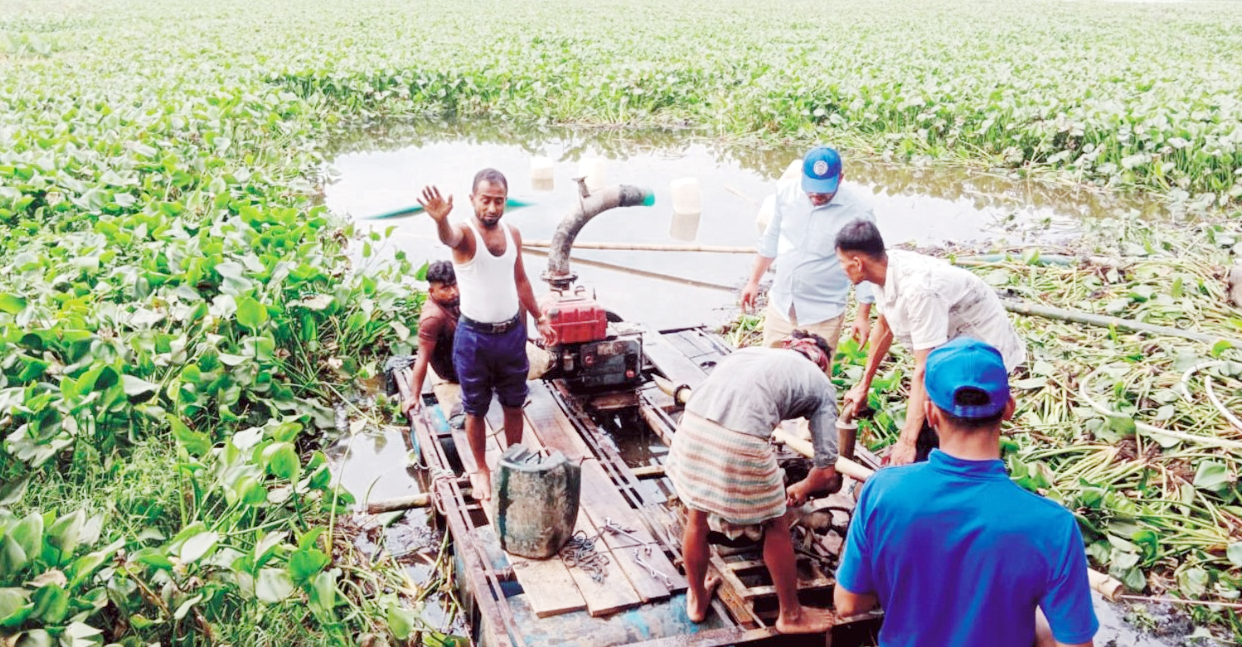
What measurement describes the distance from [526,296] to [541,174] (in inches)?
250

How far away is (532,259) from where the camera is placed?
841 cm

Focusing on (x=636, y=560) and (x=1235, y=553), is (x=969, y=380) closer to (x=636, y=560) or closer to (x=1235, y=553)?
(x=636, y=560)

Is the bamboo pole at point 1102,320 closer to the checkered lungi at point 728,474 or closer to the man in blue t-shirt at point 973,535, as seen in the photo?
the checkered lungi at point 728,474

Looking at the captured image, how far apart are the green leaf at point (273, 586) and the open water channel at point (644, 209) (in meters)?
0.78

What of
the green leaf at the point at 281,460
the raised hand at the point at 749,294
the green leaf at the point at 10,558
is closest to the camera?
the green leaf at the point at 10,558

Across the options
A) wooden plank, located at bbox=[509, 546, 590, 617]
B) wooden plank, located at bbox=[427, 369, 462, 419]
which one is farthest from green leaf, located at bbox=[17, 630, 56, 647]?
wooden plank, located at bbox=[427, 369, 462, 419]

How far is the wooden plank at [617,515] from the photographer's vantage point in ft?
11.2

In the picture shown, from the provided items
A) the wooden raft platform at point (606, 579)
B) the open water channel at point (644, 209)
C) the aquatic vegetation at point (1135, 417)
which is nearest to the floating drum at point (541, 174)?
the open water channel at point (644, 209)

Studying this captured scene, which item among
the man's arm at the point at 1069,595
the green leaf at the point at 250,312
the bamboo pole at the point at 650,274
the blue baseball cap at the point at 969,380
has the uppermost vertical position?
the blue baseball cap at the point at 969,380

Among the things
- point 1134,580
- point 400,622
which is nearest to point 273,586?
point 400,622

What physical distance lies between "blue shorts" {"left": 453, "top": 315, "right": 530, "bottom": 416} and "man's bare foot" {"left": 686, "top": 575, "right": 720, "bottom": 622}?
134cm

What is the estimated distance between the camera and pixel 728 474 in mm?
2941

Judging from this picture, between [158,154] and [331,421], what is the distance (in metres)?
4.54

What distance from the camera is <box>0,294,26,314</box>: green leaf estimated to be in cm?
473
